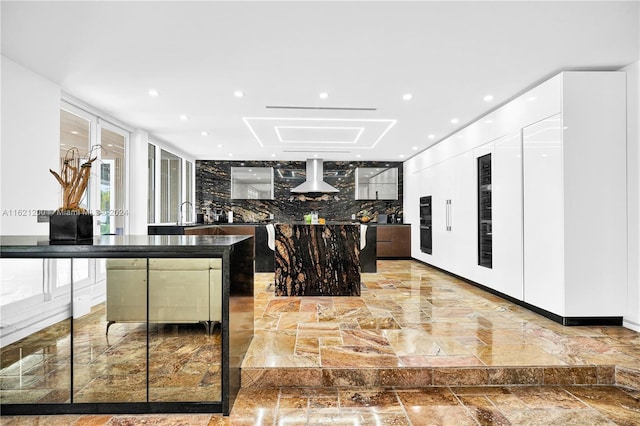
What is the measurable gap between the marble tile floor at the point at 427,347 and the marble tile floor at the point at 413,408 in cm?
8

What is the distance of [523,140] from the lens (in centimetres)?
399

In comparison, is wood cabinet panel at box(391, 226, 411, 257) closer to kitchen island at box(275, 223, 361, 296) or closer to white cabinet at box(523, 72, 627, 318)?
kitchen island at box(275, 223, 361, 296)

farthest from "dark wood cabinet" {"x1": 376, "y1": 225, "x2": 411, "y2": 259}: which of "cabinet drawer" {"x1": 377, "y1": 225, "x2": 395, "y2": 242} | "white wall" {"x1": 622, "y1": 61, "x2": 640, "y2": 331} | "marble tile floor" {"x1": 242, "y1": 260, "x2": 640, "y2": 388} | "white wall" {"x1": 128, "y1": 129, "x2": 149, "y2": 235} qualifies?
"white wall" {"x1": 622, "y1": 61, "x2": 640, "y2": 331}

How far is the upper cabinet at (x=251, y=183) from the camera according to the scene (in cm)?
856

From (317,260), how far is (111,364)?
2925mm

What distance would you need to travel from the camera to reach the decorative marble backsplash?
870cm

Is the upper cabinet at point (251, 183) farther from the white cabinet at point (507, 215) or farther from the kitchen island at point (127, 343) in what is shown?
the kitchen island at point (127, 343)

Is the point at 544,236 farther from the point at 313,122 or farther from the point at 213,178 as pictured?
the point at 213,178

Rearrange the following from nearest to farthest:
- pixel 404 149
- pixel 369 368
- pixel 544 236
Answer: pixel 369 368
pixel 544 236
pixel 404 149

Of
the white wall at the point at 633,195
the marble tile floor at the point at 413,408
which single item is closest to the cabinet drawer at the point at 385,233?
the white wall at the point at 633,195

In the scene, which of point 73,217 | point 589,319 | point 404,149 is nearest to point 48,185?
point 73,217

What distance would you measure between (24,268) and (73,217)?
0.38m

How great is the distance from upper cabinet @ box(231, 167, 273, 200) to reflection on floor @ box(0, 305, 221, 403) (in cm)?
658

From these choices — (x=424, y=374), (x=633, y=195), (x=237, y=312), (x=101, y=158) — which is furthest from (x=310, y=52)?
(x=101, y=158)
